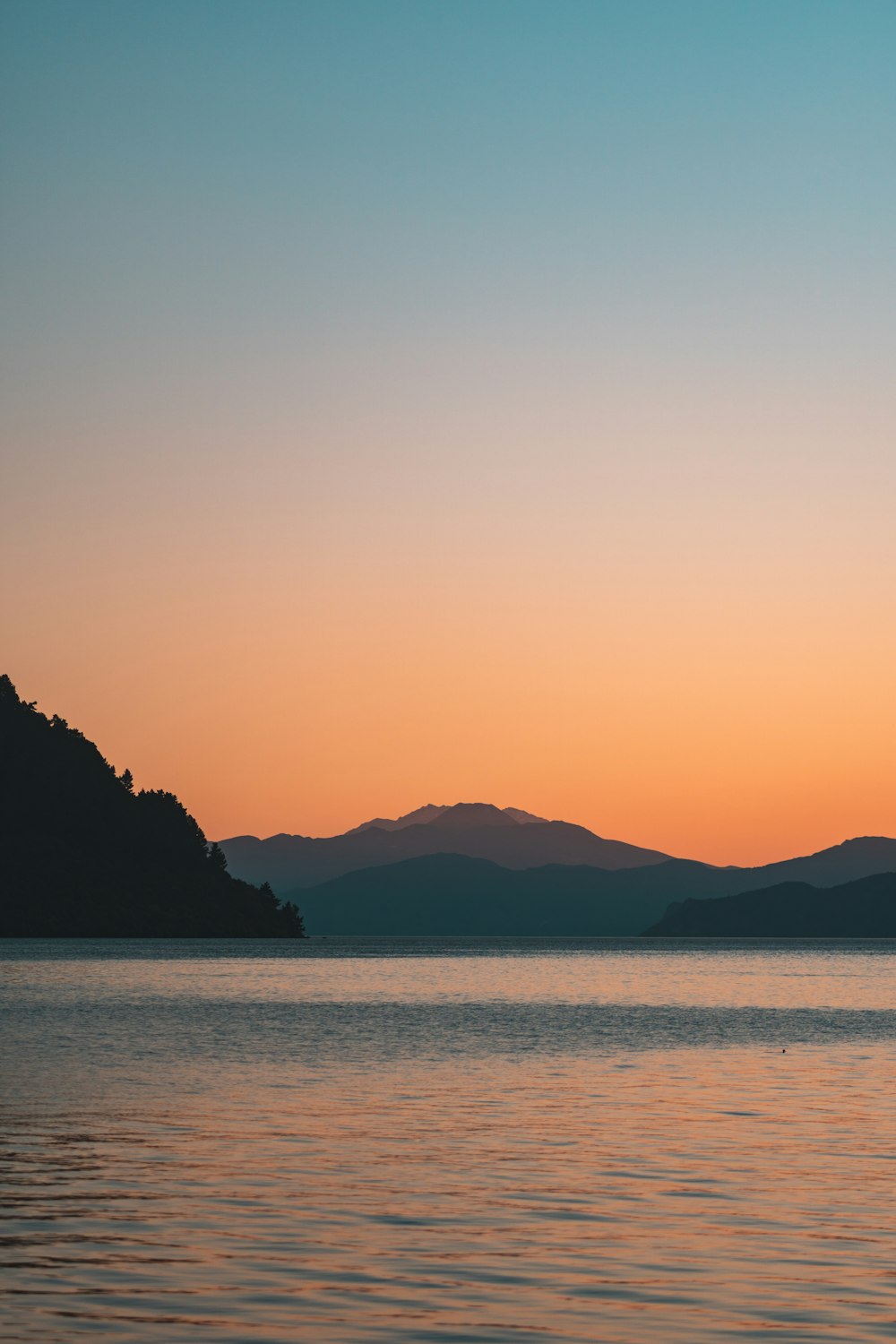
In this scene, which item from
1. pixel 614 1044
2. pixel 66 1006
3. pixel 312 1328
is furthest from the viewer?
pixel 66 1006

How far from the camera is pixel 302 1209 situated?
2606 centimetres

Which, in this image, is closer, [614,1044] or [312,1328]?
[312,1328]

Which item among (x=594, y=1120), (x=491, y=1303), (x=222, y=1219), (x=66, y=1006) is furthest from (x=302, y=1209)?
(x=66, y=1006)

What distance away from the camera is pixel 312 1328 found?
17953mm

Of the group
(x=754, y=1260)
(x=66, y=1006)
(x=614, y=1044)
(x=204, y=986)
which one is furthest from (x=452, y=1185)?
(x=204, y=986)

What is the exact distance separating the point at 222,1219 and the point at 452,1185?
5466mm

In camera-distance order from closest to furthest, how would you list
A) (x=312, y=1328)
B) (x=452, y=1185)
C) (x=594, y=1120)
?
(x=312, y=1328)
(x=452, y=1185)
(x=594, y=1120)

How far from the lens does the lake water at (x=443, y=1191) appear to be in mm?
18984

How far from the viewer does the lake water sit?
1898 centimetres

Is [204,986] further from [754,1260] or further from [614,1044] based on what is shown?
[754,1260]

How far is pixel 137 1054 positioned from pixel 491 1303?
42.8m

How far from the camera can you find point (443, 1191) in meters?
28.2

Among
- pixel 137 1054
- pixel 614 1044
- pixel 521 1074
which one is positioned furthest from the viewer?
pixel 614 1044

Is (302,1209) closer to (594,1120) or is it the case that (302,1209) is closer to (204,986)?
(594,1120)
